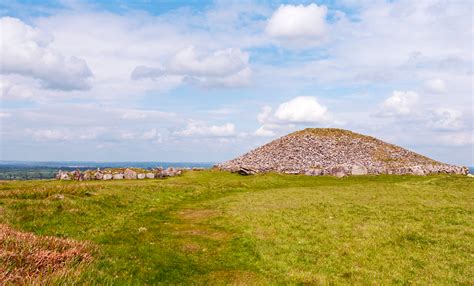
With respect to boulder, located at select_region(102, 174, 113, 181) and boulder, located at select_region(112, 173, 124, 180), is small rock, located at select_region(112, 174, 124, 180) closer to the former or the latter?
boulder, located at select_region(112, 173, 124, 180)

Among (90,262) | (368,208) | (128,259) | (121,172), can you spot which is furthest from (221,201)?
(121,172)

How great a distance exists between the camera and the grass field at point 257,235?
1850cm

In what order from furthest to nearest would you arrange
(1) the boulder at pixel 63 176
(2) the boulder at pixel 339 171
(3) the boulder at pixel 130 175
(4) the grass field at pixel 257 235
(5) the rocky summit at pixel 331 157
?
(5) the rocky summit at pixel 331 157 → (2) the boulder at pixel 339 171 → (3) the boulder at pixel 130 175 → (1) the boulder at pixel 63 176 → (4) the grass field at pixel 257 235

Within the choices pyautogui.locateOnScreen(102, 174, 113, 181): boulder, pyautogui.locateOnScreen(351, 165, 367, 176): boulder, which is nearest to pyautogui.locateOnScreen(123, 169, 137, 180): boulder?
pyautogui.locateOnScreen(102, 174, 113, 181): boulder

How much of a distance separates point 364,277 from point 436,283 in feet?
10.2

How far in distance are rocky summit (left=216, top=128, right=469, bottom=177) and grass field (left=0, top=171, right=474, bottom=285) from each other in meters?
28.9

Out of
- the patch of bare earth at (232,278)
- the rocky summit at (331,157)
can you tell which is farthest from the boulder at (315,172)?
the patch of bare earth at (232,278)

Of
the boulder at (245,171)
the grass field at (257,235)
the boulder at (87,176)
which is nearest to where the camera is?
the grass field at (257,235)

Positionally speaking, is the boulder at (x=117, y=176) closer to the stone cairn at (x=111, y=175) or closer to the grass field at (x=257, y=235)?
the stone cairn at (x=111, y=175)

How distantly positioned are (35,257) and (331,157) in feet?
279

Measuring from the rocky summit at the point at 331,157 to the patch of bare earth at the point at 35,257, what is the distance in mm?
57680

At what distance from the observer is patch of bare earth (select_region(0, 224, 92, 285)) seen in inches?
478

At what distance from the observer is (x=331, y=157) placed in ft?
307

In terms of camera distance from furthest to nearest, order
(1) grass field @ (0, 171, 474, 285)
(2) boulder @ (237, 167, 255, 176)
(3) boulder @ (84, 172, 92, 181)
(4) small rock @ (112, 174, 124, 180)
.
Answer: (2) boulder @ (237, 167, 255, 176)
(4) small rock @ (112, 174, 124, 180)
(3) boulder @ (84, 172, 92, 181)
(1) grass field @ (0, 171, 474, 285)
